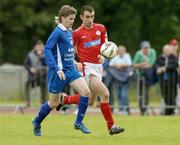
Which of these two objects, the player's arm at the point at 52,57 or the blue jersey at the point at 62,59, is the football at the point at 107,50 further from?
the player's arm at the point at 52,57

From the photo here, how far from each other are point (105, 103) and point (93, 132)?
71 cm

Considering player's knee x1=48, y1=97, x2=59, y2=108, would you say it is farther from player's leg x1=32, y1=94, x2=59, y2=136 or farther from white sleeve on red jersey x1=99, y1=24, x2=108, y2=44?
white sleeve on red jersey x1=99, y1=24, x2=108, y2=44

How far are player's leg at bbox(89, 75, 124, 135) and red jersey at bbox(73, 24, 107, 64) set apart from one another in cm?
45

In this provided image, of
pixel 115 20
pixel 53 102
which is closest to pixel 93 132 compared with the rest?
pixel 53 102

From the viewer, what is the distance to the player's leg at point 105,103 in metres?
15.5

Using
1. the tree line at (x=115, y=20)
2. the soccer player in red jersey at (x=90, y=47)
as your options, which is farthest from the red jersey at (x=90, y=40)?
the tree line at (x=115, y=20)

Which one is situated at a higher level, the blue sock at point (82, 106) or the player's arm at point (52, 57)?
the player's arm at point (52, 57)

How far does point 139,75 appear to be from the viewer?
24516 mm

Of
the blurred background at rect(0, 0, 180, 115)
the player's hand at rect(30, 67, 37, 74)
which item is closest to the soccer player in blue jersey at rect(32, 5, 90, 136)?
the player's hand at rect(30, 67, 37, 74)

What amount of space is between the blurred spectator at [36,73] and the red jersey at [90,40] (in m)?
8.48

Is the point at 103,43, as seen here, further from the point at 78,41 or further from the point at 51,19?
the point at 51,19

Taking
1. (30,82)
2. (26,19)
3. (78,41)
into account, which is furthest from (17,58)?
(78,41)

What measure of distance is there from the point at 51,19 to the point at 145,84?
22.2 m

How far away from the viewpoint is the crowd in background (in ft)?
77.9
